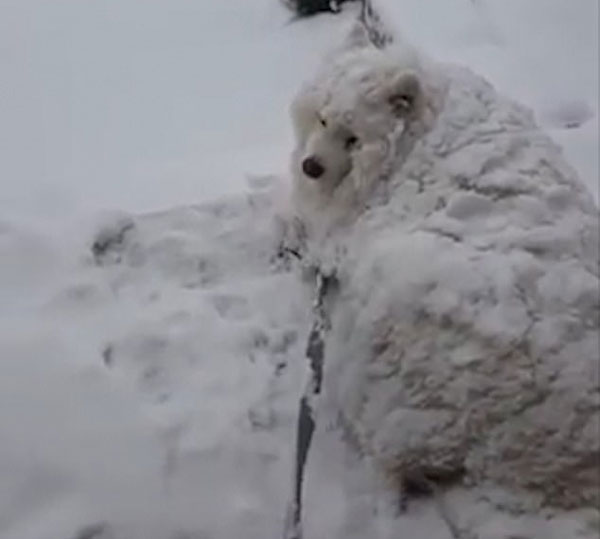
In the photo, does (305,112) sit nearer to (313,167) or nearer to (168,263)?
(313,167)

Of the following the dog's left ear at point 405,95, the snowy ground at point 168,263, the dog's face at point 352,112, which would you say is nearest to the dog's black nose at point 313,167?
the dog's face at point 352,112

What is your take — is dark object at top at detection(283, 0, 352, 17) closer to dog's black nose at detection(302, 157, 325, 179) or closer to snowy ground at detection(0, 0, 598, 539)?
snowy ground at detection(0, 0, 598, 539)

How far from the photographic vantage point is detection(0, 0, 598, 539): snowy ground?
2.34m

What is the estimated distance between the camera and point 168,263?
9.37 feet

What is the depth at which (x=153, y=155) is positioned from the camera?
136 inches

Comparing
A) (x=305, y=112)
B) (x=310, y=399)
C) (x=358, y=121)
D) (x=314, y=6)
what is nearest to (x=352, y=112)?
(x=358, y=121)

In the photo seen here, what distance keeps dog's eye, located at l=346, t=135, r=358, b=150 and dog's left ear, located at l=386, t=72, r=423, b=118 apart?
98 mm

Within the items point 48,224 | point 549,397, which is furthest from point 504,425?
point 48,224

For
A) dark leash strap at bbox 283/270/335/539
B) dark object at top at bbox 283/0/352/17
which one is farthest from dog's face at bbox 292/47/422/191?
dark object at top at bbox 283/0/352/17

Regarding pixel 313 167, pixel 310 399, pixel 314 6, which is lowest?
pixel 310 399

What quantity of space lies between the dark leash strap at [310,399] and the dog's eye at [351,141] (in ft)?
0.90

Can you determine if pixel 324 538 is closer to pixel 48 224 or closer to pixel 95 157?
pixel 48 224

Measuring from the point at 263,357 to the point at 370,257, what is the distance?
35cm

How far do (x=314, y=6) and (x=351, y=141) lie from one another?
1.94 metres
